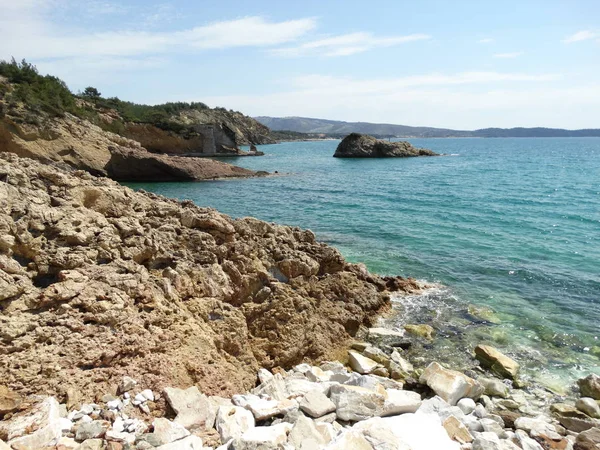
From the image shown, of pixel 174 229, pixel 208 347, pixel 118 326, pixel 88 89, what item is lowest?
pixel 208 347

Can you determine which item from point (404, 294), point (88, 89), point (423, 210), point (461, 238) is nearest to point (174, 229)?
point (404, 294)

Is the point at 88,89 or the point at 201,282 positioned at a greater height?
the point at 88,89

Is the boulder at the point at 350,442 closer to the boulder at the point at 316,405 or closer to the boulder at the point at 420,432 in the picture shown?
the boulder at the point at 420,432

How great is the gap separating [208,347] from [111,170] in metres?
32.7

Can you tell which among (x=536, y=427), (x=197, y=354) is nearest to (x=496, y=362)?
(x=536, y=427)

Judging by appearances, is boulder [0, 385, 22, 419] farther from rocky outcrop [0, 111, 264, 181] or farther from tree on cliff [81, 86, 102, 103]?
tree on cliff [81, 86, 102, 103]

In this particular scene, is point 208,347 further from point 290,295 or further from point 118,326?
point 290,295

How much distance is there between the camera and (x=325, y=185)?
37.5 meters

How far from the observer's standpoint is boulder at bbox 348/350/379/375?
7980 mm

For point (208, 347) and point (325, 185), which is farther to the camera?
point (325, 185)

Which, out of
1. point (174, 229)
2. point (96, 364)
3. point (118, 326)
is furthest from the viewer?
point (174, 229)

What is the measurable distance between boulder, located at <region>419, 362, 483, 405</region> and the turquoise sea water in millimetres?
1895

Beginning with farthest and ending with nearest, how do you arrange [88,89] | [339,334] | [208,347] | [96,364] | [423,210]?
[88,89] → [423,210] → [339,334] → [208,347] → [96,364]

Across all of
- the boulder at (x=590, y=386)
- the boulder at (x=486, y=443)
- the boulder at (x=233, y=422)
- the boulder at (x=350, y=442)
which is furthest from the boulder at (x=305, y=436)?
the boulder at (x=590, y=386)
